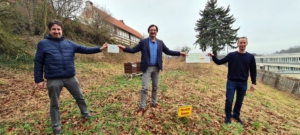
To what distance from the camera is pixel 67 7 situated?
50.4 ft

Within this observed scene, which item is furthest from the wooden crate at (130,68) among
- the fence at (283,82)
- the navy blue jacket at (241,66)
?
the fence at (283,82)

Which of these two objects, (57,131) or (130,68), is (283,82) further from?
(57,131)

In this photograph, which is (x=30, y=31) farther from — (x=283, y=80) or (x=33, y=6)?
(x=283, y=80)

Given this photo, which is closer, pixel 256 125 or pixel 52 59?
pixel 52 59

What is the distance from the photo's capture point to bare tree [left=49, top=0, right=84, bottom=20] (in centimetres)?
1460

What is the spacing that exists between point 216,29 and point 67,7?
21467mm

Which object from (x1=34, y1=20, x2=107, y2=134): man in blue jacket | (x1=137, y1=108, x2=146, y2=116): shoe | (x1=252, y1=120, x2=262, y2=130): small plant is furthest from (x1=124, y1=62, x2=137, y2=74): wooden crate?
(x1=252, y1=120, x2=262, y2=130): small plant

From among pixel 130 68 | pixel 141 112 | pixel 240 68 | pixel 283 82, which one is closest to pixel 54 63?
pixel 141 112

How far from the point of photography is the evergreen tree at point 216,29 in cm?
2458

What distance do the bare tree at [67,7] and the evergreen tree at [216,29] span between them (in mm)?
18973

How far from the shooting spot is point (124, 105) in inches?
177

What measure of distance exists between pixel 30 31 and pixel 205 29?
949 inches

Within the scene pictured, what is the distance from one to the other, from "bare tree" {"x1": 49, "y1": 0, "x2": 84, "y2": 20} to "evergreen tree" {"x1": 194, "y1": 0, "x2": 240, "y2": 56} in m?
19.0

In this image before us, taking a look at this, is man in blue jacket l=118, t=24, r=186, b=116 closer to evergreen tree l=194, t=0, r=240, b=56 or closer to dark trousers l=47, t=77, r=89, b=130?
dark trousers l=47, t=77, r=89, b=130
